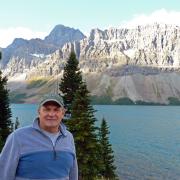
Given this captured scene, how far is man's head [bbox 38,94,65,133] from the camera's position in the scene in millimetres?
7074

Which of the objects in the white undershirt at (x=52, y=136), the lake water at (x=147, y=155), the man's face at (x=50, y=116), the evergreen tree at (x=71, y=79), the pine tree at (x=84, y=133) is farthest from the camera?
the lake water at (x=147, y=155)

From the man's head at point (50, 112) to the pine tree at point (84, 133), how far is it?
26.6m

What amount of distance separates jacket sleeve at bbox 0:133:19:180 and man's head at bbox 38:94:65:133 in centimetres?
59

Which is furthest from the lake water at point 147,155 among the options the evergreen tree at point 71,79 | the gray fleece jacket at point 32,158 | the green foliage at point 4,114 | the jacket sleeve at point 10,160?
the jacket sleeve at point 10,160

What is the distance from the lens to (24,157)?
6.77 metres

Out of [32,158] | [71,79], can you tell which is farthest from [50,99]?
[71,79]

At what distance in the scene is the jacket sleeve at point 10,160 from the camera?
6.69 m

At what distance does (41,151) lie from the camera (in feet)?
22.3

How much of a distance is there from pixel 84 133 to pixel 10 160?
27.4m

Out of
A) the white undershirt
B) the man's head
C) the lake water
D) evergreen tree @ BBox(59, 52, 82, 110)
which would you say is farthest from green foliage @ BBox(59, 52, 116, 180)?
the lake water

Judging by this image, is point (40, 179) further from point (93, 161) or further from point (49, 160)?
point (93, 161)

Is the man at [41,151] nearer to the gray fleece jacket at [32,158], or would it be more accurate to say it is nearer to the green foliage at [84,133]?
the gray fleece jacket at [32,158]

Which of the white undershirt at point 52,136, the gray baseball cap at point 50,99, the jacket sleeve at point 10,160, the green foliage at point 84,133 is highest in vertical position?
the gray baseball cap at point 50,99

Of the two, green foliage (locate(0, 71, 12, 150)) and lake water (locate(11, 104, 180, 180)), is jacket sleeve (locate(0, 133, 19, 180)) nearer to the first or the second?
green foliage (locate(0, 71, 12, 150))
